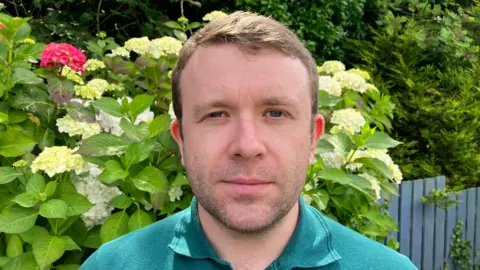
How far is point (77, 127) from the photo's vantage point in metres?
2.34

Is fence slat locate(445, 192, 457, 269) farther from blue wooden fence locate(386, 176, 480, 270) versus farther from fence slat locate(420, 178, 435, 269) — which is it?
fence slat locate(420, 178, 435, 269)

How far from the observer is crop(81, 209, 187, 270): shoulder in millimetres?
1496

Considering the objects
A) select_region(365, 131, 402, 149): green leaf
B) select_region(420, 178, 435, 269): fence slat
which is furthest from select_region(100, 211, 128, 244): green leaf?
select_region(420, 178, 435, 269): fence slat

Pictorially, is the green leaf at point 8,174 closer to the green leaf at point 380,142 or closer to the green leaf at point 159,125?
the green leaf at point 159,125

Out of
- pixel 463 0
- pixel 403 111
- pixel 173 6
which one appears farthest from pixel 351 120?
pixel 463 0

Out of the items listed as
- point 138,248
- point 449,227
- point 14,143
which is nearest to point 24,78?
point 14,143

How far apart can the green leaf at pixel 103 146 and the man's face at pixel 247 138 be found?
31.7 inches

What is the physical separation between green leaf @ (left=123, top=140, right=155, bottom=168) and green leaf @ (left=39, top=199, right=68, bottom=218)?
0.25 metres

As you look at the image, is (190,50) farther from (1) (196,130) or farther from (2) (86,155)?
(2) (86,155)

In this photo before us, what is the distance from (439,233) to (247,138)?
3.84 meters

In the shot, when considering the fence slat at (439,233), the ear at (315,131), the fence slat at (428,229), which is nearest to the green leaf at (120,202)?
the ear at (315,131)

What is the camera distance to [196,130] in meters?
1.42

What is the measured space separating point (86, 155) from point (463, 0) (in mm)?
5992

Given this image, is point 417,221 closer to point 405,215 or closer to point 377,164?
point 405,215
